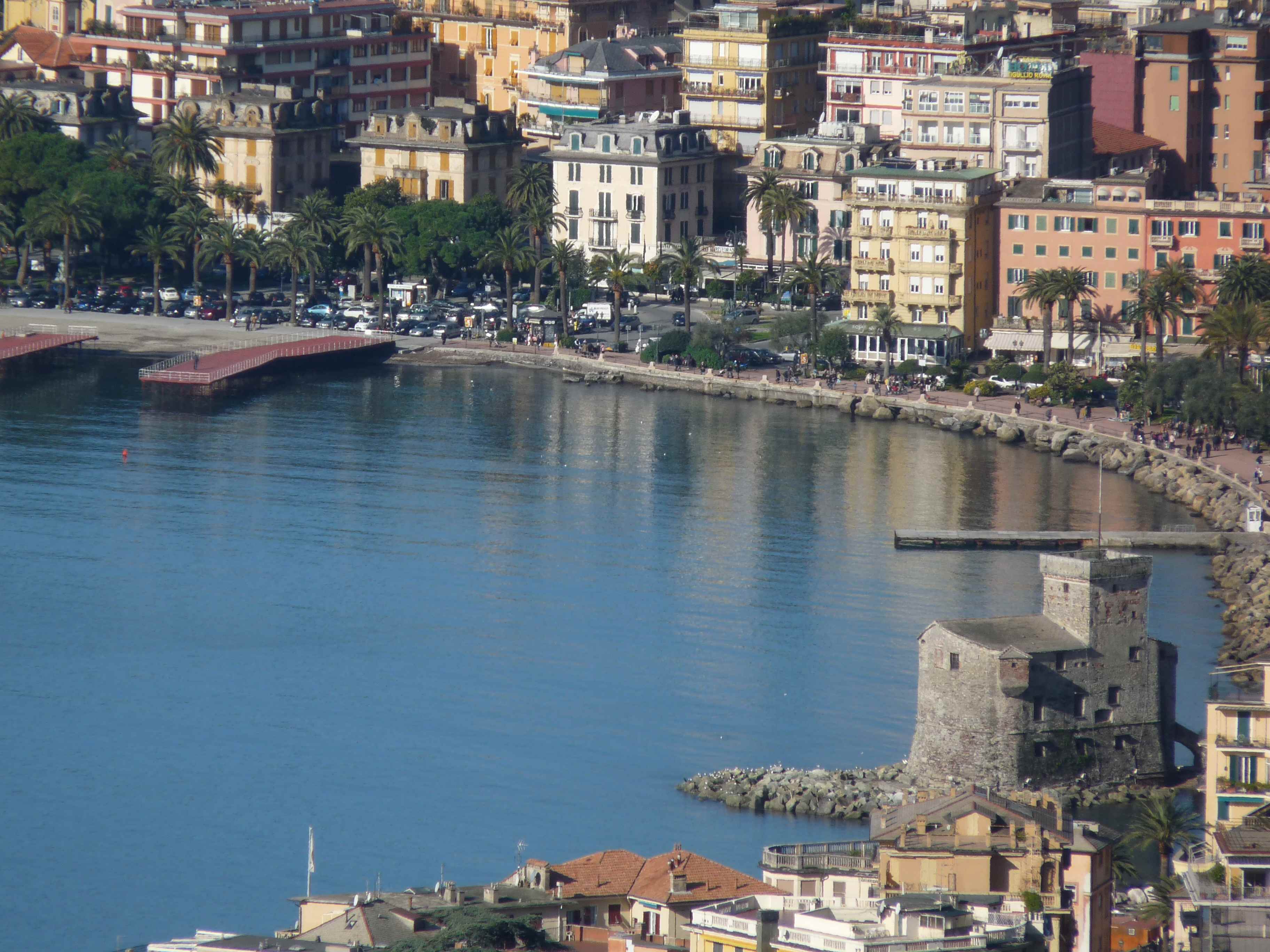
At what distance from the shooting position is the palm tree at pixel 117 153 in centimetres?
17462

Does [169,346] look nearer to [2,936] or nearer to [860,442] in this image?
[860,442]

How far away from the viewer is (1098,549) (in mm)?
83188

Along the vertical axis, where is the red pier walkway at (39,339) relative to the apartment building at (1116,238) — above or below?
below

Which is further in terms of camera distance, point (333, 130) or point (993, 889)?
point (333, 130)

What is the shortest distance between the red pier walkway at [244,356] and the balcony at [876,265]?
23823mm

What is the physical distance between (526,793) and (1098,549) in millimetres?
16626

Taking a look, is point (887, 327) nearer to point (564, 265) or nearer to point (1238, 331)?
point (564, 265)

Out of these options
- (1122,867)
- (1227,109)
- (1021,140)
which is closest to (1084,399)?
(1021,140)

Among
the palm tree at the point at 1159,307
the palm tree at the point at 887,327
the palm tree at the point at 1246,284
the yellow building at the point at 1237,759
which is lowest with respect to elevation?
the yellow building at the point at 1237,759

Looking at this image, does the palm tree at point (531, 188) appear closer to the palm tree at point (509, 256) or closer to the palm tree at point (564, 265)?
the palm tree at point (564, 265)

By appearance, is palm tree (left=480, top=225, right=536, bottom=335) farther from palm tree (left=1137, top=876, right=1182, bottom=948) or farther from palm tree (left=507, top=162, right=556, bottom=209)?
palm tree (left=1137, top=876, right=1182, bottom=948)

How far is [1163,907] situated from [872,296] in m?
87.9

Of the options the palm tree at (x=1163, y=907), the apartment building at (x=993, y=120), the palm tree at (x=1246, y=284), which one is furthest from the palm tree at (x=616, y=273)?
the palm tree at (x=1163, y=907)

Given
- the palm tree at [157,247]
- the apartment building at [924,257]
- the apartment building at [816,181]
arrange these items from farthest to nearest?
1. the palm tree at [157,247]
2. the apartment building at [816,181]
3. the apartment building at [924,257]
